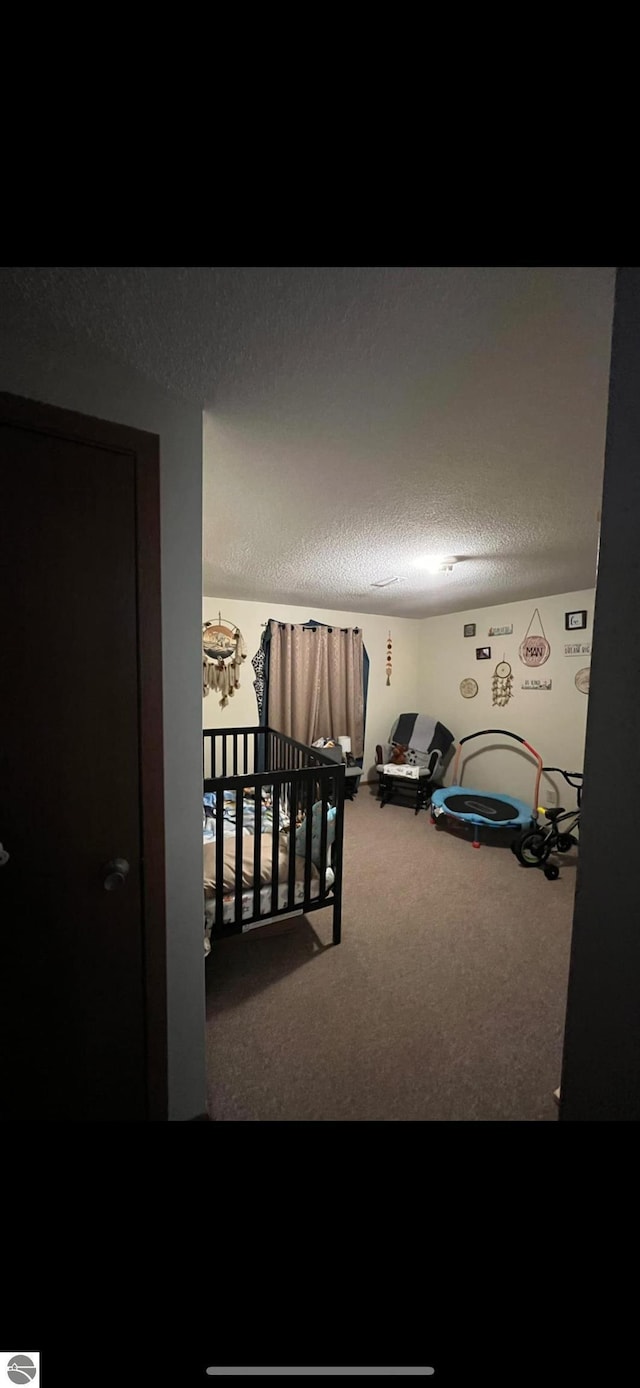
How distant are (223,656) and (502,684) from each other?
292cm

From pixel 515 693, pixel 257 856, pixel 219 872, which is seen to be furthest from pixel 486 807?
pixel 219 872

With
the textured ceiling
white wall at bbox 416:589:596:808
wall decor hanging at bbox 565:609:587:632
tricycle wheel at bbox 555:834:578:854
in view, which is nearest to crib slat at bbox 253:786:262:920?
the textured ceiling

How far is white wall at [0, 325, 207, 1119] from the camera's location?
0.87 metres

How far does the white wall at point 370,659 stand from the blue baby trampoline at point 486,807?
1044mm

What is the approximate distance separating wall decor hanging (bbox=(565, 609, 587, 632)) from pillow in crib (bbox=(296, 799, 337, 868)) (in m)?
2.83

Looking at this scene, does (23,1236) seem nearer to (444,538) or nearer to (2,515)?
(2,515)

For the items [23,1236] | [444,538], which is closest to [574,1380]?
[23,1236]

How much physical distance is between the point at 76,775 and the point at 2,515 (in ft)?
1.91

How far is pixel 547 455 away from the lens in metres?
1.26

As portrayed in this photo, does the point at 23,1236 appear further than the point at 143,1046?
No

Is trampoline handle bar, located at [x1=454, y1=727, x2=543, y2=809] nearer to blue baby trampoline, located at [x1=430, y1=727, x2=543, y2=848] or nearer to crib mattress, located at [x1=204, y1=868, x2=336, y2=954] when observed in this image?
blue baby trampoline, located at [x1=430, y1=727, x2=543, y2=848]

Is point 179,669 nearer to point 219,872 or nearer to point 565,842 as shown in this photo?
point 219,872
